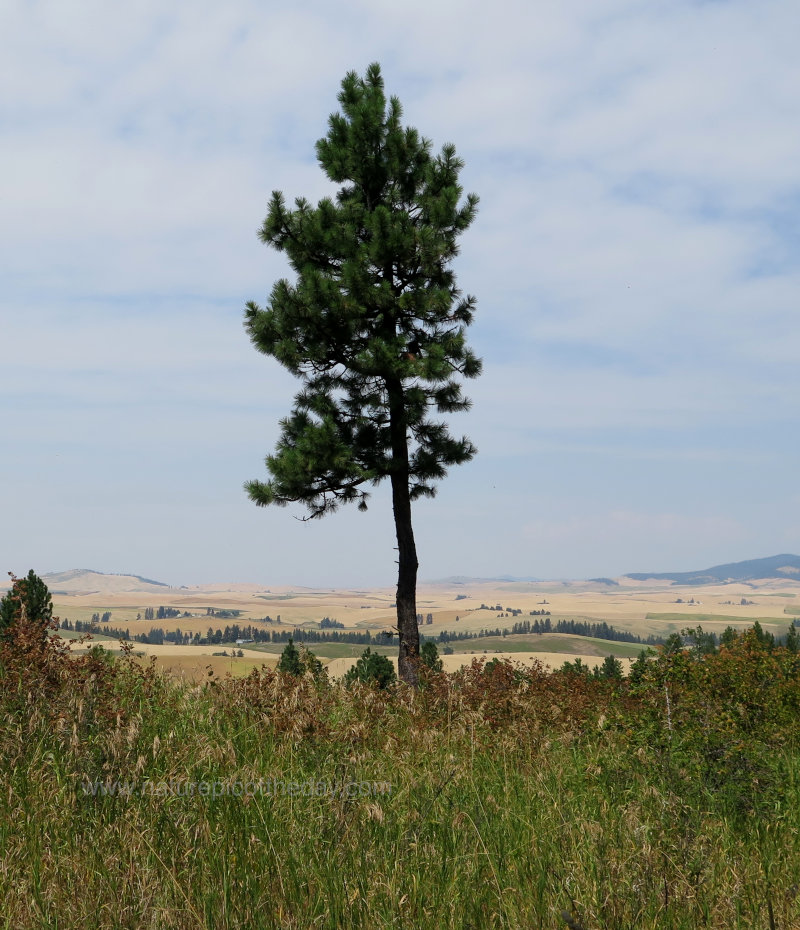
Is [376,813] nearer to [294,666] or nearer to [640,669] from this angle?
[640,669]

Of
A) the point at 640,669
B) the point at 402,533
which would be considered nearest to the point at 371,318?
the point at 402,533

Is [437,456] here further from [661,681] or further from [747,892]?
[747,892]

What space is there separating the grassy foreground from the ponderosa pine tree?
27.0ft

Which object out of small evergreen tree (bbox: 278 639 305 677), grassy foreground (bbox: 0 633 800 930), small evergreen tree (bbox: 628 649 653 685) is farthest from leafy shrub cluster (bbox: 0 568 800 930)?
small evergreen tree (bbox: 278 639 305 677)

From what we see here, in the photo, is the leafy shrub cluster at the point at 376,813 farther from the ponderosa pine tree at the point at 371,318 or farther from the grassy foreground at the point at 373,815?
the ponderosa pine tree at the point at 371,318

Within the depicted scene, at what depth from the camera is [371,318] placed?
15.3 meters

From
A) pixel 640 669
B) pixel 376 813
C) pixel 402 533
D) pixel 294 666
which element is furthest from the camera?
pixel 402 533

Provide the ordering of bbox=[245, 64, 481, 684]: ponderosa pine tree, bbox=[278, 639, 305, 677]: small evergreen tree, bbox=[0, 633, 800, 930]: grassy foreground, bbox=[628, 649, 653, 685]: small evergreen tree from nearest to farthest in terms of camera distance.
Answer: bbox=[0, 633, 800, 930]: grassy foreground, bbox=[628, 649, 653, 685]: small evergreen tree, bbox=[278, 639, 305, 677]: small evergreen tree, bbox=[245, 64, 481, 684]: ponderosa pine tree

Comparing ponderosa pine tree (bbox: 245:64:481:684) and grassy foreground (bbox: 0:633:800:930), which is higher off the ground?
ponderosa pine tree (bbox: 245:64:481:684)

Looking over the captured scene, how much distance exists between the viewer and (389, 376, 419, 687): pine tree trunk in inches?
570

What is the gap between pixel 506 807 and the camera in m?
4.64

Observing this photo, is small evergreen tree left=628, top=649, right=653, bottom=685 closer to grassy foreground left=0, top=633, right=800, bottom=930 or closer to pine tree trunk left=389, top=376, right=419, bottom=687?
grassy foreground left=0, top=633, right=800, bottom=930

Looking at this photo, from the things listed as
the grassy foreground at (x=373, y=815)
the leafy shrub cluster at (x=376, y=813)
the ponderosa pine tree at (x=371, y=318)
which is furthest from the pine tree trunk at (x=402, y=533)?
the grassy foreground at (x=373, y=815)

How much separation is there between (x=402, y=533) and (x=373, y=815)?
37.7ft
